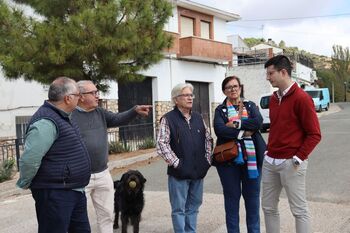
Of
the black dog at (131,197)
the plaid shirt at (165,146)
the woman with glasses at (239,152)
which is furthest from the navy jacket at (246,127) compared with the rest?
the black dog at (131,197)

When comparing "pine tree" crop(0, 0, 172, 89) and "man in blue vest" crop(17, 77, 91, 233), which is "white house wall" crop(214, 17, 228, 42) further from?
"man in blue vest" crop(17, 77, 91, 233)

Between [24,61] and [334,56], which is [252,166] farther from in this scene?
[334,56]

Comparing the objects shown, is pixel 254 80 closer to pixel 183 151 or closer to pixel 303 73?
pixel 303 73

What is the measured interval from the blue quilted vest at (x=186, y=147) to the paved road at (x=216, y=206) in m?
1.34

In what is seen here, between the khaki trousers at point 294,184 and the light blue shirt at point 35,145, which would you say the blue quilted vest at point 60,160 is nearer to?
the light blue shirt at point 35,145

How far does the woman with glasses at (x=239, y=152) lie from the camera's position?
4.62 meters

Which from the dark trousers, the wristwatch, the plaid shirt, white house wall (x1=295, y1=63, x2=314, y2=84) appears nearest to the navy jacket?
the plaid shirt

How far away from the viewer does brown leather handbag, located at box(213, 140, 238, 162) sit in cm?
456

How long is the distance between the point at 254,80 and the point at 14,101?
21.9 m

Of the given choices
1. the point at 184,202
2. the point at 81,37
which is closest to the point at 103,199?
the point at 184,202

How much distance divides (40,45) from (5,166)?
2913mm

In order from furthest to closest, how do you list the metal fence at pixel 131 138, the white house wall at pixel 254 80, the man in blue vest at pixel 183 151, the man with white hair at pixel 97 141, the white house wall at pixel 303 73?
the white house wall at pixel 303 73
the white house wall at pixel 254 80
the metal fence at pixel 131 138
the man in blue vest at pixel 183 151
the man with white hair at pixel 97 141

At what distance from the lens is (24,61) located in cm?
1061

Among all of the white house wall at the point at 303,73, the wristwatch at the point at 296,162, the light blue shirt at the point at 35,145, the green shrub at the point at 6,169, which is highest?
the white house wall at the point at 303,73
